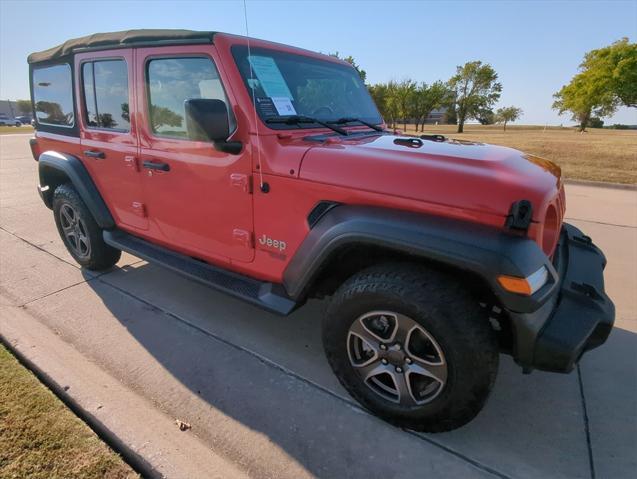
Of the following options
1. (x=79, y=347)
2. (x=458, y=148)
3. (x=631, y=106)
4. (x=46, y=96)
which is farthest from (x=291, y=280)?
(x=631, y=106)

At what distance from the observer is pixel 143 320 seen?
3.07 m

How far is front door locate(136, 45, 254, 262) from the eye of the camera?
7.90 feet

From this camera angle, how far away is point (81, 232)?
3764mm

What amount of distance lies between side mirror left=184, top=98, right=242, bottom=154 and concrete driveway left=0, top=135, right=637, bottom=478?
4.59 ft

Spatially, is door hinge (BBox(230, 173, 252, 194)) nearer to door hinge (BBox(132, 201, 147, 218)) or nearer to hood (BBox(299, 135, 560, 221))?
hood (BBox(299, 135, 560, 221))

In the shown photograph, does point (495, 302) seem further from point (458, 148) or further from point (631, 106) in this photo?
point (631, 106)

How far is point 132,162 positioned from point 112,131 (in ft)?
1.34

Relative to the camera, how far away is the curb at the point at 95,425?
185 cm

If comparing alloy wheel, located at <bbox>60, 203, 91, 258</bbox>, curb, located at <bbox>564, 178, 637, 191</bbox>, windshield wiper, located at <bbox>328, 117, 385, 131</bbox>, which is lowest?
curb, located at <bbox>564, 178, 637, 191</bbox>

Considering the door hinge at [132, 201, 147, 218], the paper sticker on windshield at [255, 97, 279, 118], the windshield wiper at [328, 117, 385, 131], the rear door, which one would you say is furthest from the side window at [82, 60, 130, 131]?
the windshield wiper at [328, 117, 385, 131]

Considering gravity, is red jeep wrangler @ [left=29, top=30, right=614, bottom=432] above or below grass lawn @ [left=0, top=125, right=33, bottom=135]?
above

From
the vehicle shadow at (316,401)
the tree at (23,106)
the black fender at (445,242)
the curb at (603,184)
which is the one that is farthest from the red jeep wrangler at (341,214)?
the tree at (23,106)

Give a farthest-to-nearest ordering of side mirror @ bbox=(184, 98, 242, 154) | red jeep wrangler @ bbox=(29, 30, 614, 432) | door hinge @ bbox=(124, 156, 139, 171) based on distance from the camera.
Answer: door hinge @ bbox=(124, 156, 139, 171), side mirror @ bbox=(184, 98, 242, 154), red jeep wrangler @ bbox=(29, 30, 614, 432)

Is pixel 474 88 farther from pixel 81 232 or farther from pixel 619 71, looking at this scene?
pixel 81 232
